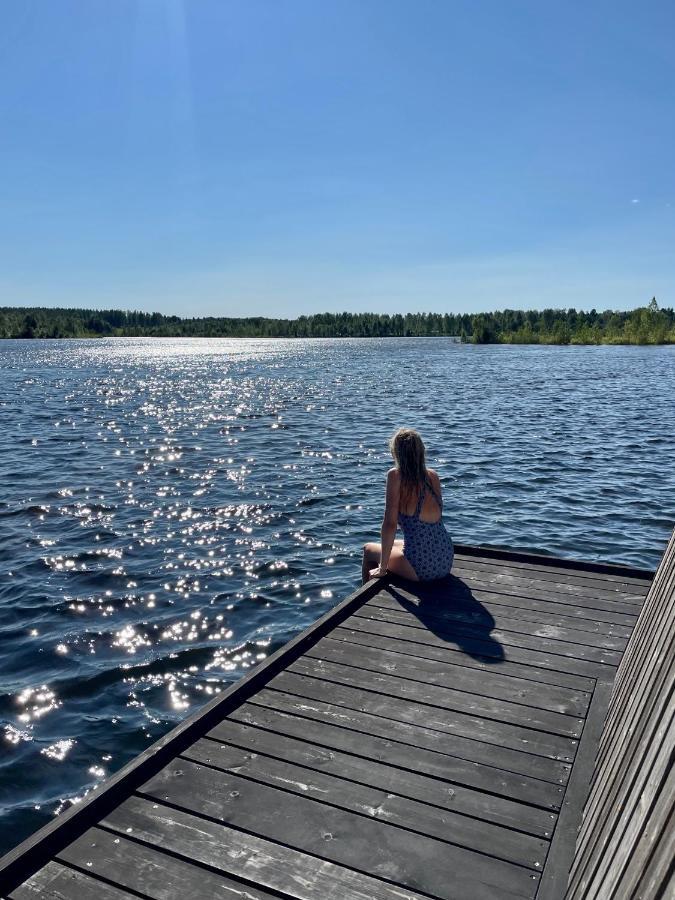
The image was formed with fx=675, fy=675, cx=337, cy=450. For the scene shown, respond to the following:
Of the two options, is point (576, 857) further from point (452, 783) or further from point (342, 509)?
point (342, 509)

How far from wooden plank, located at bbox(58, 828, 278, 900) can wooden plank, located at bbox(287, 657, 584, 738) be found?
1856 millimetres

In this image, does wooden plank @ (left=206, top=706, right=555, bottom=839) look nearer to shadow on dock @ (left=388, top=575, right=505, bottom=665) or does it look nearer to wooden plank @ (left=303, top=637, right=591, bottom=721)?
wooden plank @ (left=303, top=637, right=591, bottom=721)

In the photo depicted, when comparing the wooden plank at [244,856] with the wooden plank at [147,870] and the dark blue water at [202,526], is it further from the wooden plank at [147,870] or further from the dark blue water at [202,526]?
the dark blue water at [202,526]

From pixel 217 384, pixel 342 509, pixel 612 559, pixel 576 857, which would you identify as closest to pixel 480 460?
pixel 342 509

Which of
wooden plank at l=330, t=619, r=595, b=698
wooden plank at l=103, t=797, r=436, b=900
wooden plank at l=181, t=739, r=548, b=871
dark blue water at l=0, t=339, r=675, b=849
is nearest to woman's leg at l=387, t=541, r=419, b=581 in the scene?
wooden plank at l=330, t=619, r=595, b=698

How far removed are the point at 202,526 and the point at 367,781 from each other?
27.4 ft

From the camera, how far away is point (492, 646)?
5.48 metres

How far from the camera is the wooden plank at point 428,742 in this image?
12.2 feet

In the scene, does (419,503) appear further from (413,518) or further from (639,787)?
(639,787)

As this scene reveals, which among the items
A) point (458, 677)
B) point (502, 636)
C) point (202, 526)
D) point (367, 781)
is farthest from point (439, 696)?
point (202, 526)

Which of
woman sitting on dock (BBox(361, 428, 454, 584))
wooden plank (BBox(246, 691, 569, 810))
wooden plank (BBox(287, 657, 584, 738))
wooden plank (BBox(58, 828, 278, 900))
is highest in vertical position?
woman sitting on dock (BBox(361, 428, 454, 584))

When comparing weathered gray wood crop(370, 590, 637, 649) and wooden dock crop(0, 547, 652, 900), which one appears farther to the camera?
weathered gray wood crop(370, 590, 637, 649)

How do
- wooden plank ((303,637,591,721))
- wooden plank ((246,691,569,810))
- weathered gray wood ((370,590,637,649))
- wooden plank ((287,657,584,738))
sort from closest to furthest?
wooden plank ((246,691,569,810)), wooden plank ((287,657,584,738)), wooden plank ((303,637,591,721)), weathered gray wood ((370,590,637,649))

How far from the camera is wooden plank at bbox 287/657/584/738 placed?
4391 millimetres
